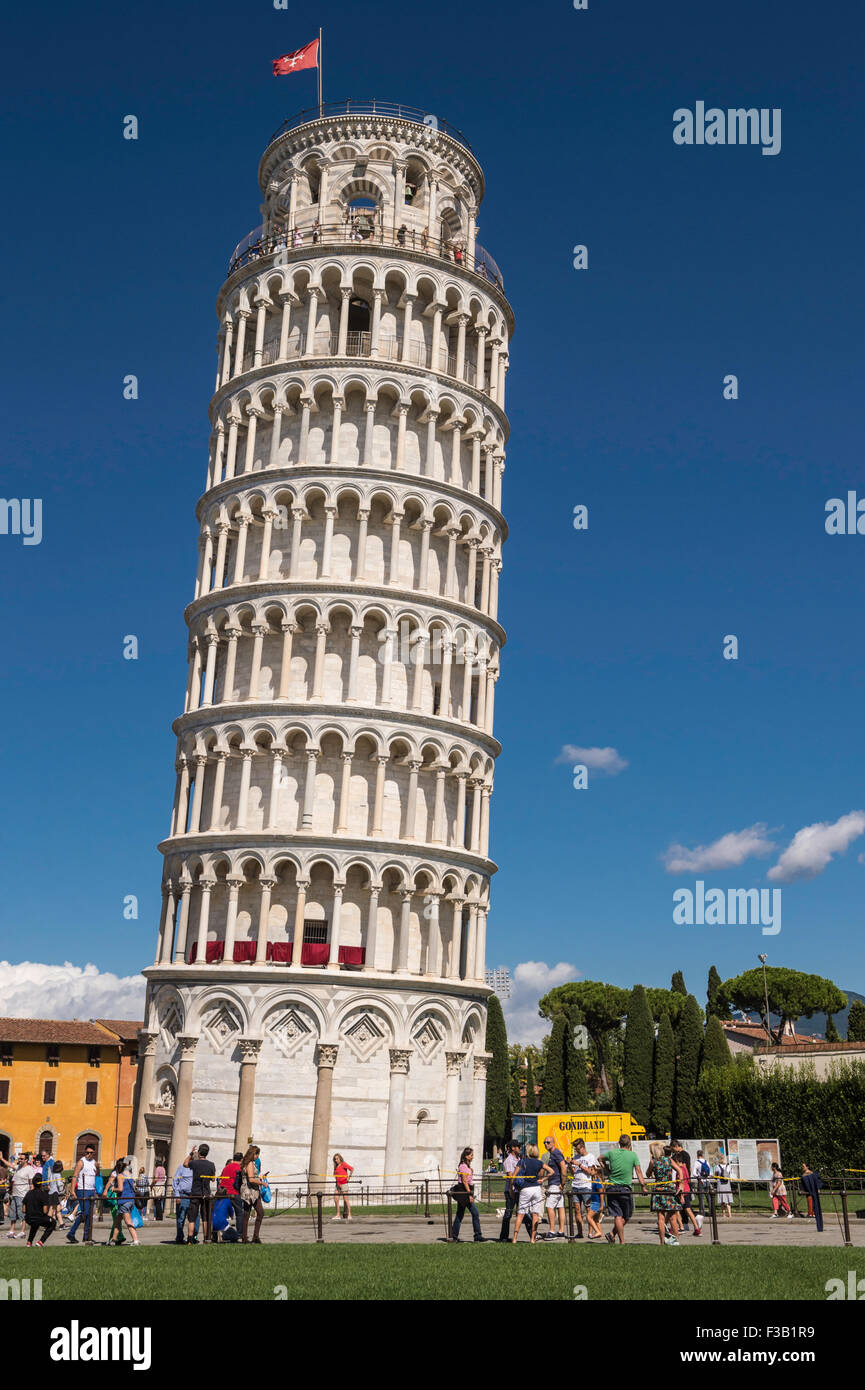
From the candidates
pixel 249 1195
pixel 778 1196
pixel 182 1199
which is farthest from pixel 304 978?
pixel 249 1195

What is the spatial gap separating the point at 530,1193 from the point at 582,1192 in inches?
51.4

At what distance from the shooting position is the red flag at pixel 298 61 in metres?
54.1

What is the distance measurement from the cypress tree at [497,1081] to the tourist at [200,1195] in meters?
60.2

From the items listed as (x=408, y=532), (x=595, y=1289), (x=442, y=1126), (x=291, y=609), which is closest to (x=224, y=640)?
(x=291, y=609)

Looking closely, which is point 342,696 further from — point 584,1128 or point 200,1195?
point 200,1195

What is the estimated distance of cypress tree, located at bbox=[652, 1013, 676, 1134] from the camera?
7800 cm

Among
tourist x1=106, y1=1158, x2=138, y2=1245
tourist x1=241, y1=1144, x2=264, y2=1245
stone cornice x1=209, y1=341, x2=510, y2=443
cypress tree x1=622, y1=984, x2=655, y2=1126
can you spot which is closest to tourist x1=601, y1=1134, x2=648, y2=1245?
tourist x1=241, y1=1144, x2=264, y2=1245

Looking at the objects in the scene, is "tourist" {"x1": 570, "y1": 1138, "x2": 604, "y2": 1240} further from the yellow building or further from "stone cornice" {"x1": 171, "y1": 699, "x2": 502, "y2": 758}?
the yellow building

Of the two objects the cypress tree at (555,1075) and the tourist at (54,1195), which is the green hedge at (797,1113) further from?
the tourist at (54,1195)

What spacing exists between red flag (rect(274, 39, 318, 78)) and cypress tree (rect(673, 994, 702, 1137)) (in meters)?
57.9

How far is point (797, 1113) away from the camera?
56.5 m

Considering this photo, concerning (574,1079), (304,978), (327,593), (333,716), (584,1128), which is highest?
(327,593)

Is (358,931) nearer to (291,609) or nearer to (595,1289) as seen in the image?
(291,609)

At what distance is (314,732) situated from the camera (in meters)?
47.4
